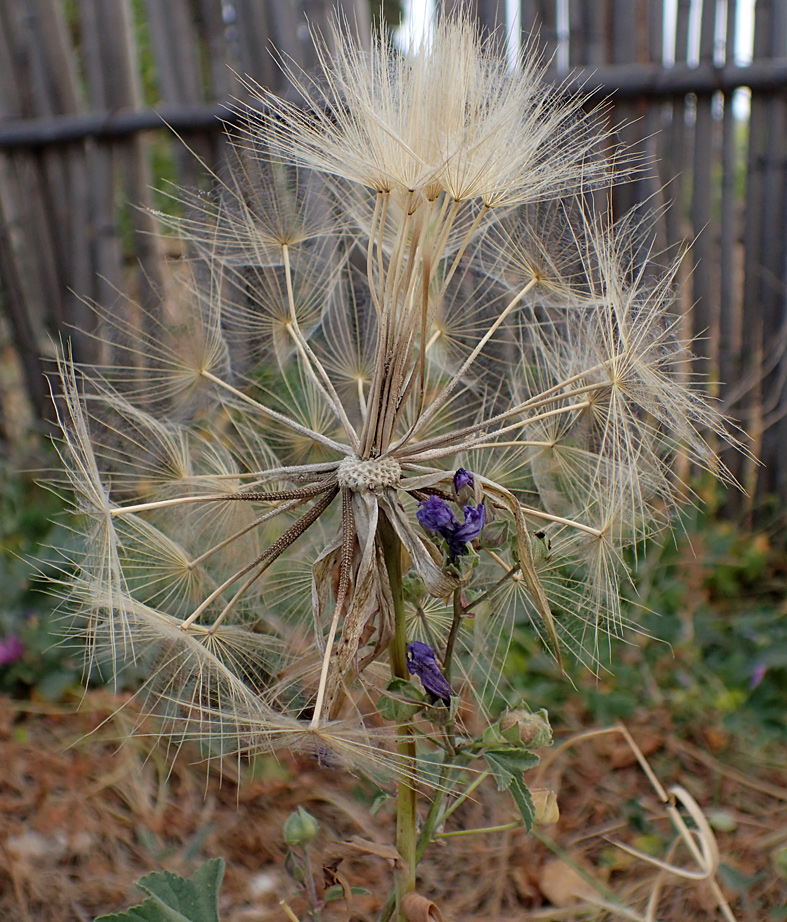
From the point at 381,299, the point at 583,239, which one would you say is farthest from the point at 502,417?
the point at 583,239

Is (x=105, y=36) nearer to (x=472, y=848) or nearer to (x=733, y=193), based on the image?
(x=733, y=193)

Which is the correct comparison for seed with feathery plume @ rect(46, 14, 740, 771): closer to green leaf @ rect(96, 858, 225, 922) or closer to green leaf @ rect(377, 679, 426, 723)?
green leaf @ rect(377, 679, 426, 723)

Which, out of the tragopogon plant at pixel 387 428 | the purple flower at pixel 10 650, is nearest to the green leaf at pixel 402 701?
the tragopogon plant at pixel 387 428

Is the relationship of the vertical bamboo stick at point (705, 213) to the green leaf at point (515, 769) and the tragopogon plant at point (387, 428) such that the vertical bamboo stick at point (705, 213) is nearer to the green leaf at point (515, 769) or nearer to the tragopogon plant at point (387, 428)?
the tragopogon plant at point (387, 428)

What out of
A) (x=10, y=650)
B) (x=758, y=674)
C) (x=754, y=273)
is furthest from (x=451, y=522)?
(x=754, y=273)

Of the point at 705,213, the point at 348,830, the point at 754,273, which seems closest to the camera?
the point at 348,830

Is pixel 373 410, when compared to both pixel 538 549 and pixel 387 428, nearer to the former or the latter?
pixel 387 428
